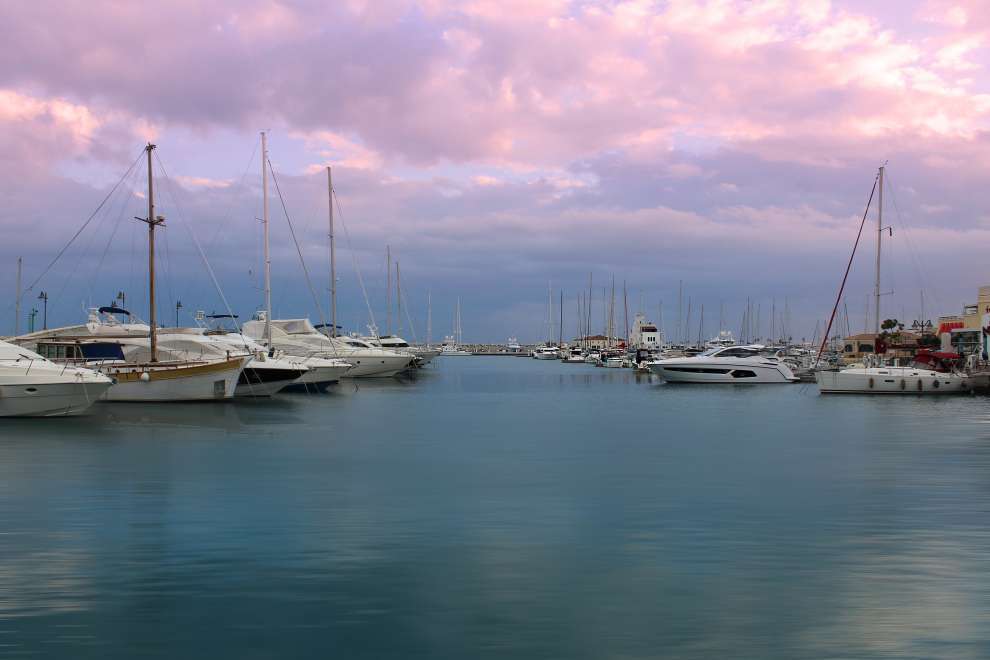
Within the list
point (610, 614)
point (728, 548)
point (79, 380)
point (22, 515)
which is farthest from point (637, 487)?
point (79, 380)

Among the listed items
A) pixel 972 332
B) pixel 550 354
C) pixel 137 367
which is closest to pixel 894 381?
pixel 972 332

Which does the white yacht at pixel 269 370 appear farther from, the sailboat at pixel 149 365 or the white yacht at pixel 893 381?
the white yacht at pixel 893 381

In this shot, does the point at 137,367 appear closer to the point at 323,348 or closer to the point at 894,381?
the point at 323,348

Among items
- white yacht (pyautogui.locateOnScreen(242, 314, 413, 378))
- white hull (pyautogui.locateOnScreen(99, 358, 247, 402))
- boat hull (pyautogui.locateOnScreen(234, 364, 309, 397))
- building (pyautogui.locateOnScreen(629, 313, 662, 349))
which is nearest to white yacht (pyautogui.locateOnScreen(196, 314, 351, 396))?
boat hull (pyautogui.locateOnScreen(234, 364, 309, 397))

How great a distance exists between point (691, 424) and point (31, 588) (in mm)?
29716

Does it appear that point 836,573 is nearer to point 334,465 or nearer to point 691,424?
point 334,465

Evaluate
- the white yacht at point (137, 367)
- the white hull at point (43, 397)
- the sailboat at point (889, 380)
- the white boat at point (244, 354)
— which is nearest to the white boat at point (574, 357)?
the sailboat at point (889, 380)

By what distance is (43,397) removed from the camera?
1233 inches

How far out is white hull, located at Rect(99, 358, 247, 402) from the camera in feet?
127

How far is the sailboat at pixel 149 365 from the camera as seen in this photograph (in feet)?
127

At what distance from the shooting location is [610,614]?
10.7 m

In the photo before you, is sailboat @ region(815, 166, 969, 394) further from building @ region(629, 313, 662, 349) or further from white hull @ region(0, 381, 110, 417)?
building @ region(629, 313, 662, 349)

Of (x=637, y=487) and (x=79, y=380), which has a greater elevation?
(x=79, y=380)

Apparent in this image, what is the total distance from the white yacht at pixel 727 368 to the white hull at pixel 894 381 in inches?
392
